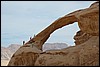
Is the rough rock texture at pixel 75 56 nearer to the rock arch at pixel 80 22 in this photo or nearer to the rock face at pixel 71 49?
the rock face at pixel 71 49

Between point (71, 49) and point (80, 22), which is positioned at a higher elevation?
point (80, 22)

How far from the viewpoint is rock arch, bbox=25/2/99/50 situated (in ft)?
20.8

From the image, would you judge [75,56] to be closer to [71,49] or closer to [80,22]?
[71,49]

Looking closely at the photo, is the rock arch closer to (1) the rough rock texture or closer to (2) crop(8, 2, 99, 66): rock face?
(2) crop(8, 2, 99, 66): rock face

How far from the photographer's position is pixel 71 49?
6.52 meters

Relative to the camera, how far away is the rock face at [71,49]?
6.04m

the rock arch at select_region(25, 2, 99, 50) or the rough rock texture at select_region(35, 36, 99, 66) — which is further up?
the rock arch at select_region(25, 2, 99, 50)

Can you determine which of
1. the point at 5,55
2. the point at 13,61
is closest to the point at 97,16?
the point at 13,61

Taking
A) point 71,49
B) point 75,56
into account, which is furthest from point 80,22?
point 75,56

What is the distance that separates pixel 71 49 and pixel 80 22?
0.66m

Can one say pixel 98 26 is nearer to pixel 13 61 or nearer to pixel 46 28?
pixel 46 28

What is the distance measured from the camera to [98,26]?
626cm

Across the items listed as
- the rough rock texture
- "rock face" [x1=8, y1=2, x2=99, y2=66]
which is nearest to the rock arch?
"rock face" [x1=8, y1=2, x2=99, y2=66]

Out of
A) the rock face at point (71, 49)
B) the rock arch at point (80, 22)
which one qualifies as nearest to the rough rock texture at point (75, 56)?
the rock face at point (71, 49)
